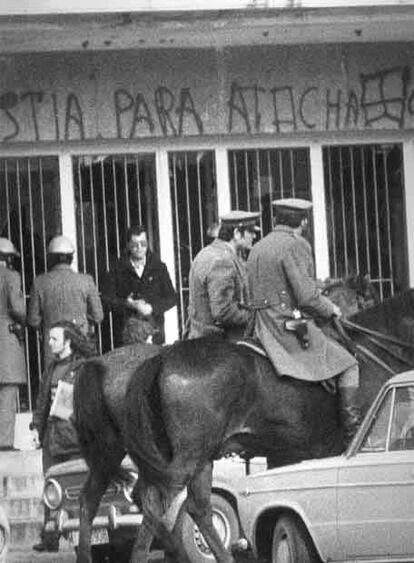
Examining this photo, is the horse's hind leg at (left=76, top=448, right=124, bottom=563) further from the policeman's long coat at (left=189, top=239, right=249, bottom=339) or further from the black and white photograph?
the policeman's long coat at (left=189, top=239, right=249, bottom=339)

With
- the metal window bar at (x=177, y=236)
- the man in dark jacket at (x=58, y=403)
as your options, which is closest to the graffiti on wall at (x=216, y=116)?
the metal window bar at (x=177, y=236)

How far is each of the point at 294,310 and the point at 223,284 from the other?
0.67m

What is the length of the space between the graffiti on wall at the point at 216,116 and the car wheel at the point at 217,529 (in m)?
6.46

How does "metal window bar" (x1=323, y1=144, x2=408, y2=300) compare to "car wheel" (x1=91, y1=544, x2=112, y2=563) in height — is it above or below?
above

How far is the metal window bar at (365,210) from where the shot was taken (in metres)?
21.2

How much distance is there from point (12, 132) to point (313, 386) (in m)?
6.93

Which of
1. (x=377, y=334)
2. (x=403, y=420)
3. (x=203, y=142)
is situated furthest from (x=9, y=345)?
(x=403, y=420)

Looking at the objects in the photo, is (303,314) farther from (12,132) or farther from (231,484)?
(12,132)

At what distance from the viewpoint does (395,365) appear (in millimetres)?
14547

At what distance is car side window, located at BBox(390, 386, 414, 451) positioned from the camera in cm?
1216

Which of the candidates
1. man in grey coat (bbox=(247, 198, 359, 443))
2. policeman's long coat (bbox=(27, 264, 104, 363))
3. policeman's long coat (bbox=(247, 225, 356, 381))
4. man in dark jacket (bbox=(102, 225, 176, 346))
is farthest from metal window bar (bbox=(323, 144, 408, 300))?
policeman's long coat (bbox=(247, 225, 356, 381))

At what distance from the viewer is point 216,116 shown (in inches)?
Result: 820

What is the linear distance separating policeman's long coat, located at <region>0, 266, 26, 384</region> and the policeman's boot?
16.9 ft

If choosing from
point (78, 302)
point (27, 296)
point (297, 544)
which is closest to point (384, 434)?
point (297, 544)
